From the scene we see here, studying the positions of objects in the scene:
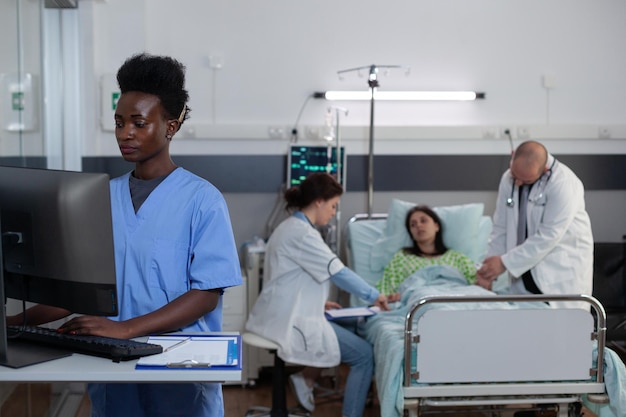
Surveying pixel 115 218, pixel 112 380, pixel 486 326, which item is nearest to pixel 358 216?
pixel 486 326

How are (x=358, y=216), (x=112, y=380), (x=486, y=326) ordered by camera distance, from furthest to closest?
(x=358, y=216), (x=486, y=326), (x=112, y=380)

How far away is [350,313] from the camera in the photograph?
407cm

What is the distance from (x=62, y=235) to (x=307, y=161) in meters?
3.46

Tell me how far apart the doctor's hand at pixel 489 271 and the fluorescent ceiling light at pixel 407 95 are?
1416mm

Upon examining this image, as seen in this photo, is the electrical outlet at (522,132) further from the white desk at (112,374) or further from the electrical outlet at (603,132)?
the white desk at (112,374)

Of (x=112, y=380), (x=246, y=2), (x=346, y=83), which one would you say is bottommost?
(x=112, y=380)

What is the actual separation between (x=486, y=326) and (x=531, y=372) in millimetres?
256

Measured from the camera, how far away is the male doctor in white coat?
4.04 meters

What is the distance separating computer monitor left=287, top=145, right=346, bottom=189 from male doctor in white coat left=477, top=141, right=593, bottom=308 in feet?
4.13

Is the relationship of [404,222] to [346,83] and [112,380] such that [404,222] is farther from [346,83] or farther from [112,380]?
[112,380]

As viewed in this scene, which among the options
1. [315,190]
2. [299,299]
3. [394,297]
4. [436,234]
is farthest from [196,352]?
[436,234]

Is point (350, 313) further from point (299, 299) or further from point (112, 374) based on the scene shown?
point (112, 374)

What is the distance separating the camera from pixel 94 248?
67.4 inches

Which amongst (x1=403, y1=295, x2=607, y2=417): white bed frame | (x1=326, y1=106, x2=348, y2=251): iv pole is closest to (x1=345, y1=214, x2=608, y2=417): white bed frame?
(x1=403, y1=295, x2=607, y2=417): white bed frame
